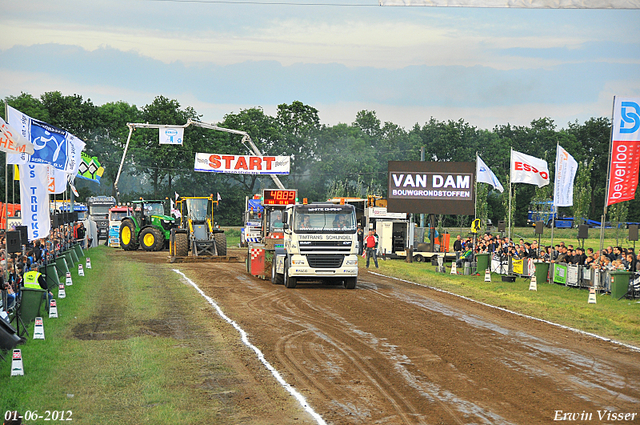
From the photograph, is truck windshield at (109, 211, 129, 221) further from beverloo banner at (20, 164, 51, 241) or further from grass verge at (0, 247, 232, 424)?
beverloo banner at (20, 164, 51, 241)

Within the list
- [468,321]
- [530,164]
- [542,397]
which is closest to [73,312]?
[468,321]

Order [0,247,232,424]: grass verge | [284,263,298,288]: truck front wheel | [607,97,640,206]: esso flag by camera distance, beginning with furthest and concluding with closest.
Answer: [284,263,298,288]: truck front wheel, [607,97,640,206]: esso flag, [0,247,232,424]: grass verge

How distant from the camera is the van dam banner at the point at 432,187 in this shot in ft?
98.9

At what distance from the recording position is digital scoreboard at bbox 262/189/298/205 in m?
29.0

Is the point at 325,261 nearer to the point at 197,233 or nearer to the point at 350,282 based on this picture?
the point at 350,282

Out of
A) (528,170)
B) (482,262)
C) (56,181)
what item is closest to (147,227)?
(56,181)

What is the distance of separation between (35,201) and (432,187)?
18.8 metres

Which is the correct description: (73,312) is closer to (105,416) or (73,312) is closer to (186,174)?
(105,416)

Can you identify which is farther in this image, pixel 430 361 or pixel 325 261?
pixel 325 261

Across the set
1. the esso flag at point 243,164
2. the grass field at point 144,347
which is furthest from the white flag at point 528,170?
the esso flag at point 243,164

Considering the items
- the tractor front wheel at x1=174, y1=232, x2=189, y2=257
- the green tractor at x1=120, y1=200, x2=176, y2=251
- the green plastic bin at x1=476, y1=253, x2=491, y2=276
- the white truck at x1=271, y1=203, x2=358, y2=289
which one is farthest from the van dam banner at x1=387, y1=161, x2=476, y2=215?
the green tractor at x1=120, y1=200, x2=176, y2=251

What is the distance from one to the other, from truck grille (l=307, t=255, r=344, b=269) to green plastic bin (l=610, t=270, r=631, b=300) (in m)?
9.00

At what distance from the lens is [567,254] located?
24656 mm

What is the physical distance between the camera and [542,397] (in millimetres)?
9102
